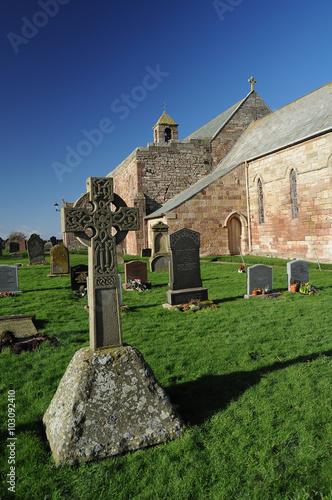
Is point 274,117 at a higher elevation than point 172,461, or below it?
higher

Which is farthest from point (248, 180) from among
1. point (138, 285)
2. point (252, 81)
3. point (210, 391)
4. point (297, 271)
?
point (210, 391)

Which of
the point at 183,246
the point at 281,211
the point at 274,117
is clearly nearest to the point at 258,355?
the point at 183,246

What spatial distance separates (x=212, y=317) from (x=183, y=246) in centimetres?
234

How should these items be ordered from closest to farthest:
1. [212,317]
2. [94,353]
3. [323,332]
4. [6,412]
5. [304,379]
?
1. [94,353]
2. [6,412]
3. [304,379]
4. [323,332]
5. [212,317]

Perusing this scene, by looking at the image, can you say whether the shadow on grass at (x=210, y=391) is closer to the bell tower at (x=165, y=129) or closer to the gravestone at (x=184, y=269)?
the gravestone at (x=184, y=269)

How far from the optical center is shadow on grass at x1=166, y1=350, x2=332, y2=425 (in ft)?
11.7

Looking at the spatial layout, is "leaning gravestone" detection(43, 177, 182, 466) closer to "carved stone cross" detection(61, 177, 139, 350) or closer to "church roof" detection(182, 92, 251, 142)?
"carved stone cross" detection(61, 177, 139, 350)

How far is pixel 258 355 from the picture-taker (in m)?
5.06

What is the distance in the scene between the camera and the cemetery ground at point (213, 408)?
257 centimetres

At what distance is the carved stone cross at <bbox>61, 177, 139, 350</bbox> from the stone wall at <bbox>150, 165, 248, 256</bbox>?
50.4 ft

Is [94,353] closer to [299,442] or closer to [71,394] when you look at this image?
[71,394]

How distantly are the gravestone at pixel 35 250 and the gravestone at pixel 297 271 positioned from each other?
13655 millimetres

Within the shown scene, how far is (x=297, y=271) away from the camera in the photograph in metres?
9.89

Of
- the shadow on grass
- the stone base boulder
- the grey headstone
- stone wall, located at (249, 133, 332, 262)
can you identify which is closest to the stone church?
stone wall, located at (249, 133, 332, 262)
